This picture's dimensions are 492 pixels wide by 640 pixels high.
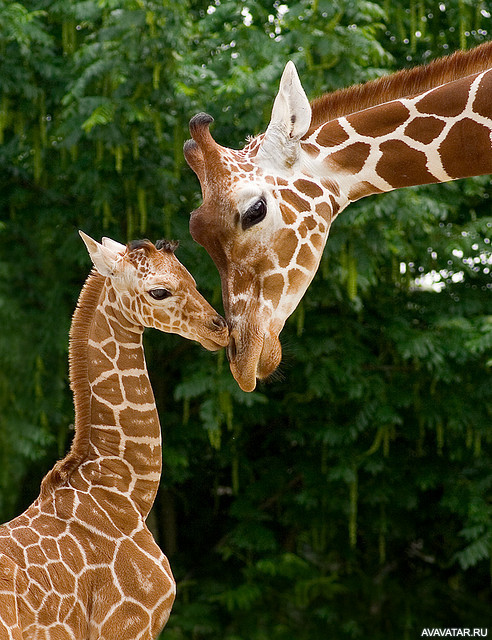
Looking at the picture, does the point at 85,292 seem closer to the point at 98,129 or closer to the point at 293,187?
the point at 293,187

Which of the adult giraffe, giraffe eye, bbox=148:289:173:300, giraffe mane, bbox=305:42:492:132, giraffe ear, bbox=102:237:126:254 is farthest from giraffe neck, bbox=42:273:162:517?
giraffe mane, bbox=305:42:492:132

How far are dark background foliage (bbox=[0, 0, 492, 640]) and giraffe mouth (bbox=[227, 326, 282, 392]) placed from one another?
158 inches

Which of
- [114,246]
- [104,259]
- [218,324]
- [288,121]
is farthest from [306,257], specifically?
[114,246]

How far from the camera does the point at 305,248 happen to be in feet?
7.29

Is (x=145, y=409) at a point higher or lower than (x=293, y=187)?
lower

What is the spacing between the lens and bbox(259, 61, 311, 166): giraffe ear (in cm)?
210

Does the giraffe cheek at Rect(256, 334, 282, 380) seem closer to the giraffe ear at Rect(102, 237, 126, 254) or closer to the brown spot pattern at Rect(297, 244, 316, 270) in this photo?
the brown spot pattern at Rect(297, 244, 316, 270)

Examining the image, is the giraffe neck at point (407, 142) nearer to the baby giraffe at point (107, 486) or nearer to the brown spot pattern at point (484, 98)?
the brown spot pattern at point (484, 98)

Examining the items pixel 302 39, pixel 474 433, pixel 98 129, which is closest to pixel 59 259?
pixel 98 129

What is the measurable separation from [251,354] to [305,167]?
0.51 m

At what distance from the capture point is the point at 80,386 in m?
3.06

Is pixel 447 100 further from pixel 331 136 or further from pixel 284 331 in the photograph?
pixel 284 331

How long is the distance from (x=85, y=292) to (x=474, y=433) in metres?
5.12

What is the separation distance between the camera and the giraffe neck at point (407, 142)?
2.24 meters
